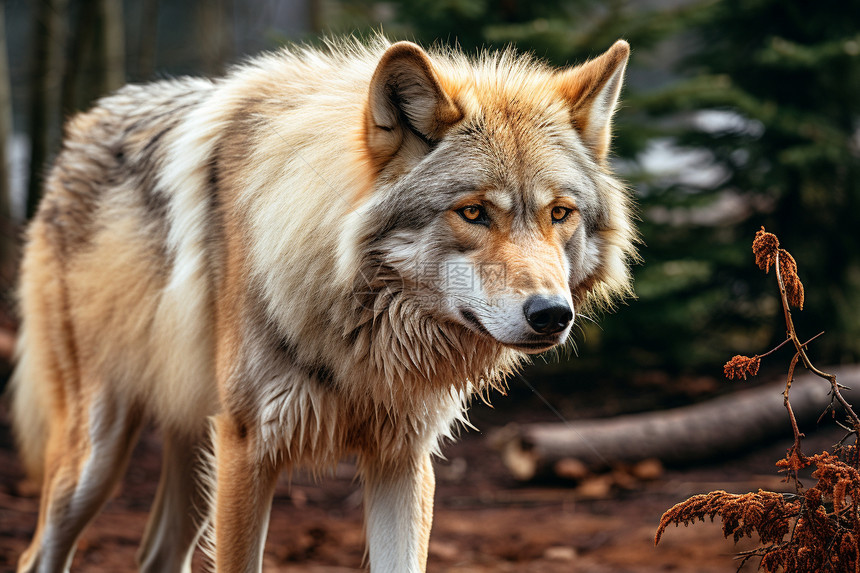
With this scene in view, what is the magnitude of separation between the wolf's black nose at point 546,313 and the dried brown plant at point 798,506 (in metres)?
0.50

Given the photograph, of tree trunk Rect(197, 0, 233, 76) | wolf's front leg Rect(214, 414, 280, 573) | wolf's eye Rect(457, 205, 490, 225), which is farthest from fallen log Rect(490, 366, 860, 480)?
tree trunk Rect(197, 0, 233, 76)

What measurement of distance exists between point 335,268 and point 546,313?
2.53ft

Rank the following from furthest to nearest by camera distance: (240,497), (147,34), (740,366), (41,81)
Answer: (147,34) → (41,81) → (240,497) → (740,366)

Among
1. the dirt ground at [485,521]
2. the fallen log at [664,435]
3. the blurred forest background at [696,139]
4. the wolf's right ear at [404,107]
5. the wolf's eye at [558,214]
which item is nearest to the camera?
the wolf's right ear at [404,107]

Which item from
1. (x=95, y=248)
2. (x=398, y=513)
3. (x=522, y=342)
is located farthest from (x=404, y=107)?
(x=95, y=248)

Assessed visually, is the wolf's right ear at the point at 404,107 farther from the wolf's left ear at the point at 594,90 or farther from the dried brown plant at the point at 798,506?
the dried brown plant at the point at 798,506

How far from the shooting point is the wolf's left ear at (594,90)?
2934mm

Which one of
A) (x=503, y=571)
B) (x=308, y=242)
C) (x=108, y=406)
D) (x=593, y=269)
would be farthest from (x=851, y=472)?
(x=108, y=406)

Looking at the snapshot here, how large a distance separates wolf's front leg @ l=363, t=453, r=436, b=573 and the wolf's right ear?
4.12ft

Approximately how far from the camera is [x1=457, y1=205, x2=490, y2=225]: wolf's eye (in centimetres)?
260

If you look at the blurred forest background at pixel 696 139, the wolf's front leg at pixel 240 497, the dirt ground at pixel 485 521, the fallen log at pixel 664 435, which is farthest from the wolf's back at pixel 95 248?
the fallen log at pixel 664 435

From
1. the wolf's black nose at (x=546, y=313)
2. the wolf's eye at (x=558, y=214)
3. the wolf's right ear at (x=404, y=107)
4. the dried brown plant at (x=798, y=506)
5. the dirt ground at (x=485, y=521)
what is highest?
the wolf's right ear at (x=404, y=107)

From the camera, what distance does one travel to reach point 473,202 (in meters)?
→ 2.60

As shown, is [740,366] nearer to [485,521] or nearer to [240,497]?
[240,497]
